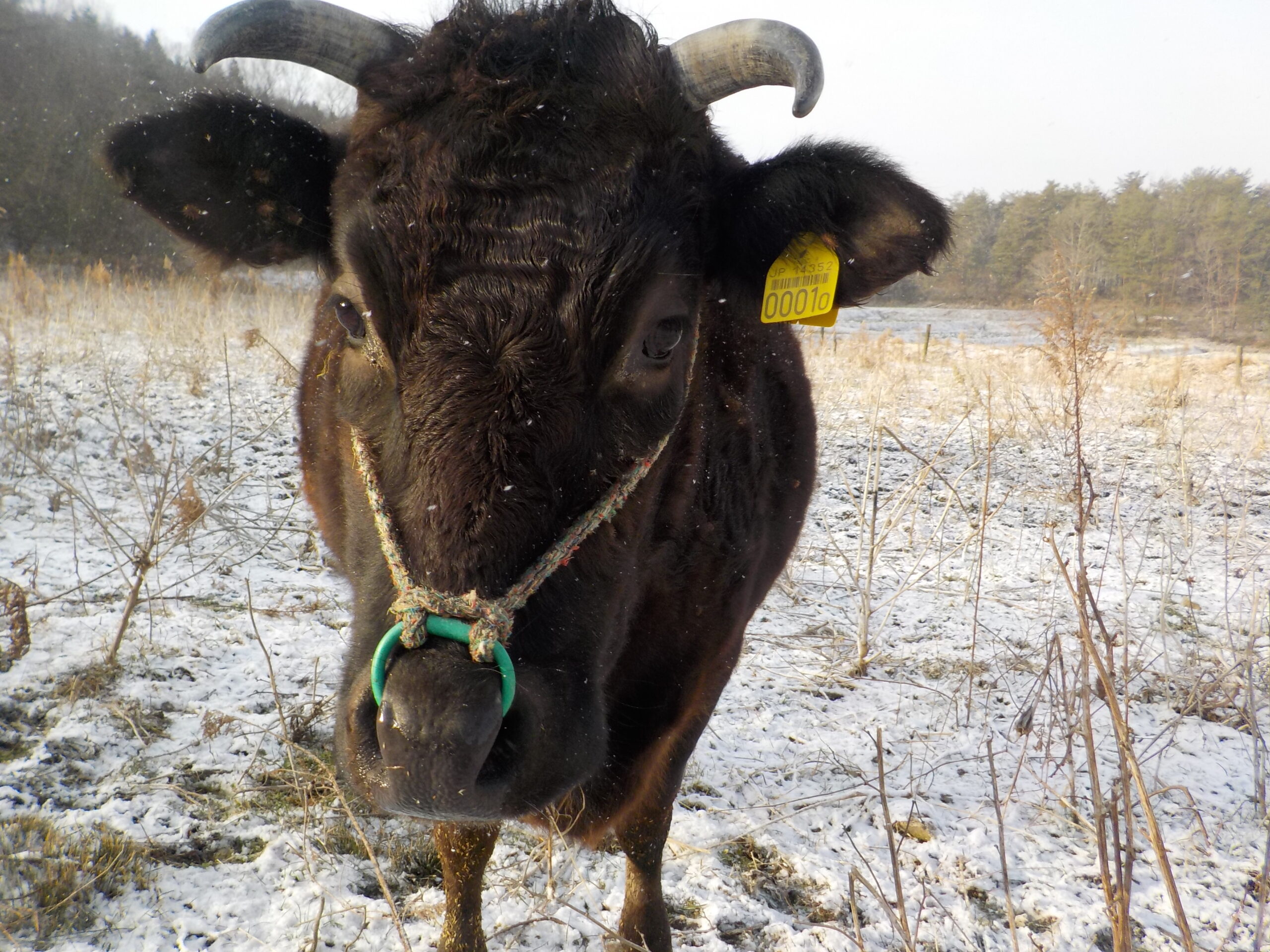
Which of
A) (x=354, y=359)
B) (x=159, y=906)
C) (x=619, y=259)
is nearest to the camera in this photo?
(x=619, y=259)

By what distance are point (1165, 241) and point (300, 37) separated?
21489 millimetres

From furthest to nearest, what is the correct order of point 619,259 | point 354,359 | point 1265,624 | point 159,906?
point 1265,624, point 159,906, point 354,359, point 619,259

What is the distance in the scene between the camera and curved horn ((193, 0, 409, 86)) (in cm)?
174

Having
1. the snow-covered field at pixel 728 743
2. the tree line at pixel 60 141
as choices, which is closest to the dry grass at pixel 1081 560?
the snow-covered field at pixel 728 743

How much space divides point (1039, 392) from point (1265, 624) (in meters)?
7.44

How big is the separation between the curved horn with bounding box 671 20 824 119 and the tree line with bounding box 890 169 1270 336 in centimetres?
1388

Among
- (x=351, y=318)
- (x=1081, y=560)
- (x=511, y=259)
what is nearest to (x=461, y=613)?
(x=511, y=259)

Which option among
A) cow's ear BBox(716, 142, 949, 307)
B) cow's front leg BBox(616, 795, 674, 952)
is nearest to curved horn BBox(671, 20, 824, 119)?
cow's ear BBox(716, 142, 949, 307)

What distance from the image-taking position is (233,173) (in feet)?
7.15

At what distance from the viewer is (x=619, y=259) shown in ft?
5.20

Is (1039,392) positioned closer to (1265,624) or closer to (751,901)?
(1265,624)

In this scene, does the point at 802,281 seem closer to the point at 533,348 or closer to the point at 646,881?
the point at 533,348

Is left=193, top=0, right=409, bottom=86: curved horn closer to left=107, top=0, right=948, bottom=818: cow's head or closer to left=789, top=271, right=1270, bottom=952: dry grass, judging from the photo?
left=107, top=0, right=948, bottom=818: cow's head

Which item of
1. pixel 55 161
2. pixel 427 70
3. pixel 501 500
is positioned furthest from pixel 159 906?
pixel 55 161
